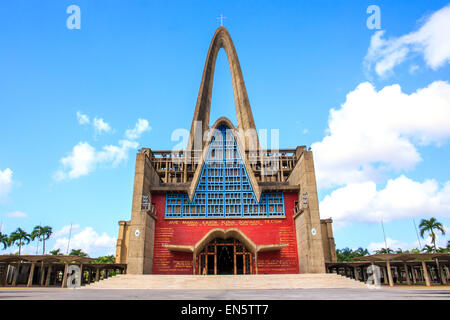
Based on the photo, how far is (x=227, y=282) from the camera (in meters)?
19.1

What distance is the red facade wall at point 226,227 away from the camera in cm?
2695

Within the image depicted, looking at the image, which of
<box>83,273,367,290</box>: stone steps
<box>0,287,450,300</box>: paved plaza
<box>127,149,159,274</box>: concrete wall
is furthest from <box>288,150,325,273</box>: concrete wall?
<box>127,149,159,274</box>: concrete wall

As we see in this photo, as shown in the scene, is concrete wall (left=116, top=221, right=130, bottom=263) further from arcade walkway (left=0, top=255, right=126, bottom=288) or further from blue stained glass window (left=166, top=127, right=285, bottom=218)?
blue stained glass window (left=166, top=127, right=285, bottom=218)

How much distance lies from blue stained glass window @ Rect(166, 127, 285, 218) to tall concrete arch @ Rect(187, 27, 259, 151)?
1000 centimetres

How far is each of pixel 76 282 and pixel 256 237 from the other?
16602mm

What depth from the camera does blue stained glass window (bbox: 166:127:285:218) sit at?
95.5 feet

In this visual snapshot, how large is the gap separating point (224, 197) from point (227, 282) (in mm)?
11517

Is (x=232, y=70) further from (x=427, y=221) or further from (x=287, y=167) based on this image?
(x=427, y=221)

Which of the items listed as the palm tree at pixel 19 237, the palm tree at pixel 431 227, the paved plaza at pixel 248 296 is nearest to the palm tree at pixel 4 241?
the palm tree at pixel 19 237

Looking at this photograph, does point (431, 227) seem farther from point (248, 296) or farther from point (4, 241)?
point (4, 241)

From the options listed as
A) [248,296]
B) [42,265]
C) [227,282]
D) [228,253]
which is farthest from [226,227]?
[248,296]

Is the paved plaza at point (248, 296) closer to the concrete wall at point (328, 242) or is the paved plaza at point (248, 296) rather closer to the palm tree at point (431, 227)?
the concrete wall at point (328, 242)
